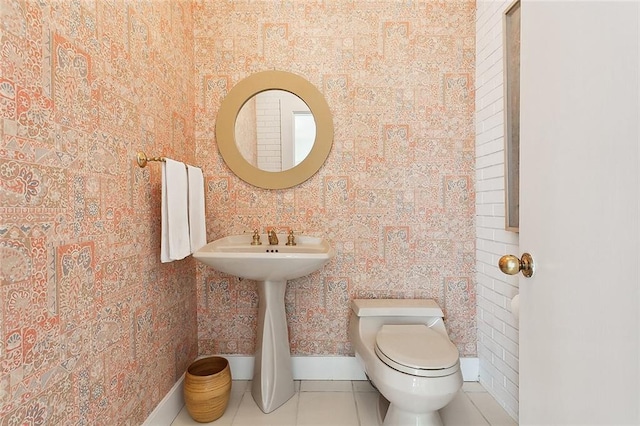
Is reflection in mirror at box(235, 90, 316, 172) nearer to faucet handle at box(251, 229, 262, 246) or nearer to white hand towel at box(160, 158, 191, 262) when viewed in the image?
faucet handle at box(251, 229, 262, 246)

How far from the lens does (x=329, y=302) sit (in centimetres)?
200

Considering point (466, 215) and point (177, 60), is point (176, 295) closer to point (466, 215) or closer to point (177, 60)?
point (177, 60)

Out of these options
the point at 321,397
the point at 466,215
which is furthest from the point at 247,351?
the point at 466,215

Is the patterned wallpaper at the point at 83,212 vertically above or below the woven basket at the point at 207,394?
above

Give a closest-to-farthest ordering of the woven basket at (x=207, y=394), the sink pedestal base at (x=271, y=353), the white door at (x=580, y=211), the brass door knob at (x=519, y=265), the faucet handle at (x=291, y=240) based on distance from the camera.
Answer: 1. the white door at (x=580, y=211)
2. the brass door knob at (x=519, y=265)
3. the woven basket at (x=207, y=394)
4. the sink pedestal base at (x=271, y=353)
5. the faucet handle at (x=291, y=240)

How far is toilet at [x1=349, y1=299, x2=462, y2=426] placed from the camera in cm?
131

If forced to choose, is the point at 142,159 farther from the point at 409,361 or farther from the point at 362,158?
the point at 409,361

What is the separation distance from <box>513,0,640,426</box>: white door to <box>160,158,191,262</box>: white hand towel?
4.33 ft

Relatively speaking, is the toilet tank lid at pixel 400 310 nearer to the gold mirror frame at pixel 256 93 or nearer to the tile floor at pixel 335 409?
the tile floor at pixel 335 409

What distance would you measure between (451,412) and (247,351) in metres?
1.16

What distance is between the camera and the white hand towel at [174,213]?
1450mm

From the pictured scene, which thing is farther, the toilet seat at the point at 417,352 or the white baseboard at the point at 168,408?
the white baseboard at the point at 168,408

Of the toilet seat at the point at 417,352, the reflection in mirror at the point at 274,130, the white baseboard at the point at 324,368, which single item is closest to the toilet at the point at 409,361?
the toilet seat at the point at 417,352

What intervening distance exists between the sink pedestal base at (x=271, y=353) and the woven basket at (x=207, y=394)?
17cm
